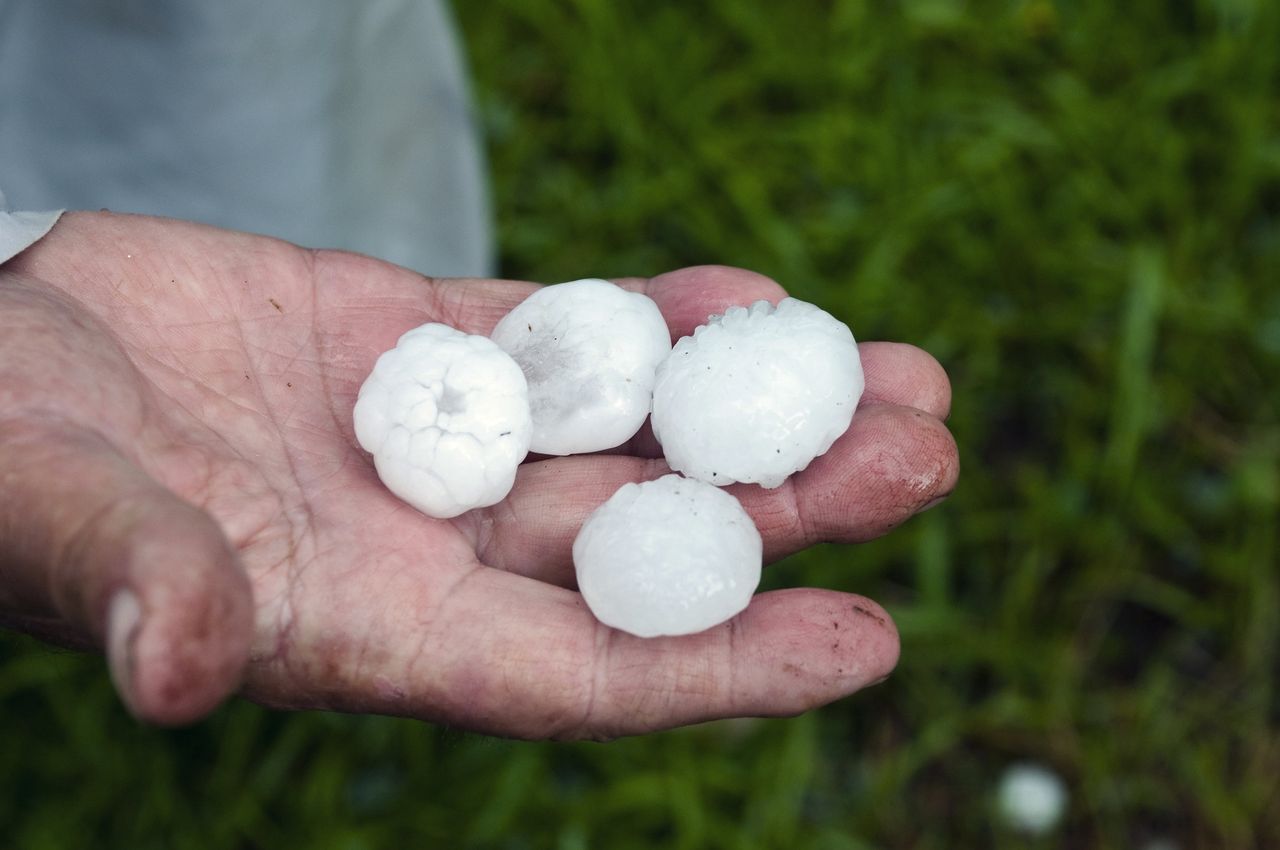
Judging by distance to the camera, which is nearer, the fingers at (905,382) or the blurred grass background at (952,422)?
the fingers at (905,382)

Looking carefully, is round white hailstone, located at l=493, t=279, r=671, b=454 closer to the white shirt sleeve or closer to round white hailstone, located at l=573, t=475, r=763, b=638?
round white hailstone, located at l=573, t=475, r=763, b=638

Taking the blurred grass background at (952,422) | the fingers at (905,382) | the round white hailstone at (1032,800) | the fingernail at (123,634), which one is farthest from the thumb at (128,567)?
the round white hailstone at (1032,800)

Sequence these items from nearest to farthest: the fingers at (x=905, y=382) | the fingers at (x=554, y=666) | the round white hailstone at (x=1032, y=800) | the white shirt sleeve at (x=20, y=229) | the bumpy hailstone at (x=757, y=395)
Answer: the fingers at (x=554, y=666) < the white shirt sleeve at (x=20, y=229) < the bumpy hailstone at (x=757, y=395) < the fingers at (x=905, y=382) < the round white hailstone at (x=1032, y=800)

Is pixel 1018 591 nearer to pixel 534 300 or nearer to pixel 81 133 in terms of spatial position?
pixel 534 300

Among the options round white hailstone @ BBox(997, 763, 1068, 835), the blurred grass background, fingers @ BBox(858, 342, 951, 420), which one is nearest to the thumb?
the blurred grass background

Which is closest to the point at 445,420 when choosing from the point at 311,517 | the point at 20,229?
the point at 311,517

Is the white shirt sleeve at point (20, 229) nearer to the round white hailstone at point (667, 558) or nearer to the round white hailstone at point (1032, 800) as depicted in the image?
the round white hailstone at point (667, 558)
